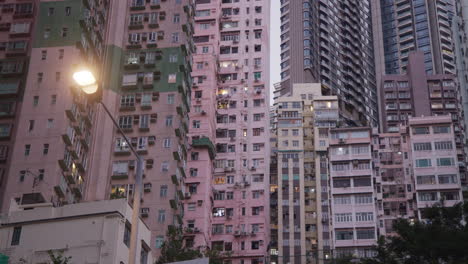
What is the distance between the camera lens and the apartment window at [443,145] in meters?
99.8

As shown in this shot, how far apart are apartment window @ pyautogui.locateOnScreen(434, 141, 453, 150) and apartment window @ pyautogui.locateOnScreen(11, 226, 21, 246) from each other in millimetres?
67118

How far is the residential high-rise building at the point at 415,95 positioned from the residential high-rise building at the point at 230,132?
4658 centimetres

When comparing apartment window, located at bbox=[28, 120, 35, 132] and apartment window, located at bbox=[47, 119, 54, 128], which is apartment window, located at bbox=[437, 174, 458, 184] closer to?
apartment window, located at bbox=[47, 119, 54, 128]

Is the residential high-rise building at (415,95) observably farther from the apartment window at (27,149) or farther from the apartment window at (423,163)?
the apartment window at (27,149)

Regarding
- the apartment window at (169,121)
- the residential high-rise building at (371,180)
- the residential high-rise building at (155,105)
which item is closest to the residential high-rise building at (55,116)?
the residential high-rise building at (155,105)

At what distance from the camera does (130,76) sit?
74.5 m

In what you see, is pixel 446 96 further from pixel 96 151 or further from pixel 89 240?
pixel 89 240

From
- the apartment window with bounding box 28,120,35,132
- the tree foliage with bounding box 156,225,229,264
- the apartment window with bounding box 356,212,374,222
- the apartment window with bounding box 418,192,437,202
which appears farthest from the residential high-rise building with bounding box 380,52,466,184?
the apartment window with bounding box 28,120,35,132

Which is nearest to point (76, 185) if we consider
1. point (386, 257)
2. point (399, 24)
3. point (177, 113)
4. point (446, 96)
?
point (177, 113)

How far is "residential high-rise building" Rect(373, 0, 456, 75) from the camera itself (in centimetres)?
17388

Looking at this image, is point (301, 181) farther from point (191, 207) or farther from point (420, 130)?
point (191, 207)

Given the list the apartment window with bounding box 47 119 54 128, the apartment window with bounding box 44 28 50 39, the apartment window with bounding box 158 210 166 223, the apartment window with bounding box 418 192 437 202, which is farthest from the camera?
the apartment window with bounding box 418 192 437 202

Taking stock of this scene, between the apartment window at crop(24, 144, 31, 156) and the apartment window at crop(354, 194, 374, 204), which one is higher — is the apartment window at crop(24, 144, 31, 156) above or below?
below

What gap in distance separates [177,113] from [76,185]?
48.0 feet
